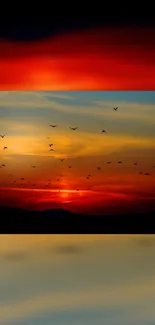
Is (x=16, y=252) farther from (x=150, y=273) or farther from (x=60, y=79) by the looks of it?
(x=60, y=79)

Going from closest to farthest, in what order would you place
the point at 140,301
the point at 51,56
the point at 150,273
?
the point at 140,301, the point at 150,273, the point at 51,56

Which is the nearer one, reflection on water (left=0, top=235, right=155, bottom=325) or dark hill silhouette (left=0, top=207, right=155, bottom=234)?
reflection on water (left=0, top=235, right=155, bottom=325)

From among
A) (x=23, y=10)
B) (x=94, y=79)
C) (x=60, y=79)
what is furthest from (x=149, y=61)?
(x=23, y=10)

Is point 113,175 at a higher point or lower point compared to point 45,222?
higher

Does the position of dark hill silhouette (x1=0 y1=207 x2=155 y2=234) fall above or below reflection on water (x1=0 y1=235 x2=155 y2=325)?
above
